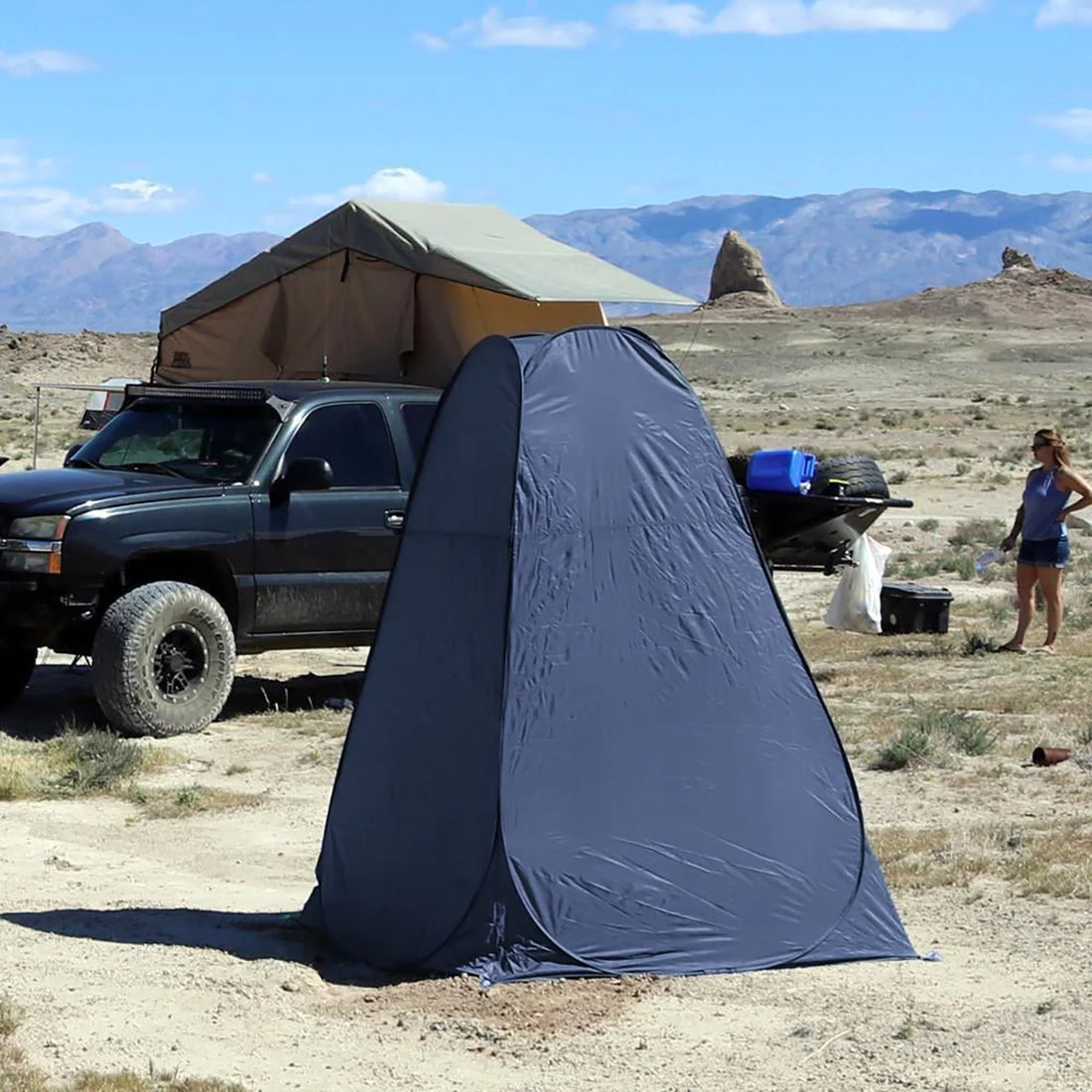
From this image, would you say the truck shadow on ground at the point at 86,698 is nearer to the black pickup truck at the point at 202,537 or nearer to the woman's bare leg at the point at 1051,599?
the black pickup truck at the point at 202,537

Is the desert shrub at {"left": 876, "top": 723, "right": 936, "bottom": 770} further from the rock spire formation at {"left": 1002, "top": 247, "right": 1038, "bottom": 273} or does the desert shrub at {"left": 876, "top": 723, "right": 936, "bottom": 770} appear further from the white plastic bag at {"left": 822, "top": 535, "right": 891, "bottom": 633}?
the rock spire formation at {"left": 1002, "top": 247, "right": 1038, "bottom": 273}

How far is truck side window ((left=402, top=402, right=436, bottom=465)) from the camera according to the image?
11836 mm

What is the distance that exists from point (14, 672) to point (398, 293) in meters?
3.95

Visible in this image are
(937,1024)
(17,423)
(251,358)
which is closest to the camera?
(937,1024)

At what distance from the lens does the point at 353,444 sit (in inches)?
461

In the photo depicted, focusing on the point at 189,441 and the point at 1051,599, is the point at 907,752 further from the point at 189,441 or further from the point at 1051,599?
the point at 189,441

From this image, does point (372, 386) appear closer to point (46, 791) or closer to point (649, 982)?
point (46, 791)

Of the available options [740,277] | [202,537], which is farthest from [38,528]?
[740,277]

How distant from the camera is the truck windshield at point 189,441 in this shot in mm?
11352

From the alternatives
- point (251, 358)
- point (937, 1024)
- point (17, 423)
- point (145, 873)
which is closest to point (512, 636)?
point (937, 1024)

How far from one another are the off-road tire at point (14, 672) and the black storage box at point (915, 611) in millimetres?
6505

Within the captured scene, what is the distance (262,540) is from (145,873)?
3.44 metres

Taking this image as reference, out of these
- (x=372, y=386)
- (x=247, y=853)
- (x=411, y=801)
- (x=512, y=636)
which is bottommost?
(x=247, y=853)

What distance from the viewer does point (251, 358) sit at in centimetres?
1485
